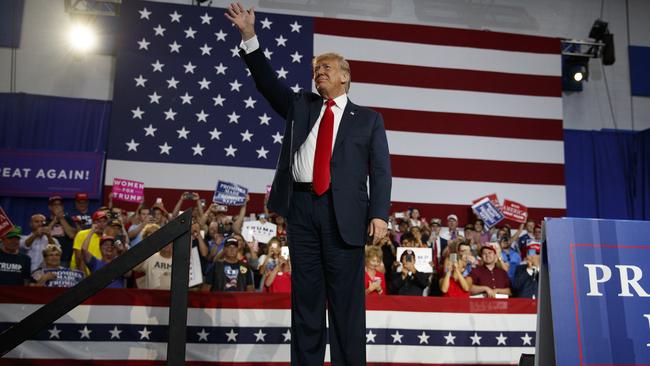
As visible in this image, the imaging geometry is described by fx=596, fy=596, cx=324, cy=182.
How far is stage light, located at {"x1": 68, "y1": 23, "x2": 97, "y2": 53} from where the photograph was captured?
947cm

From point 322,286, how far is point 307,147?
56cm

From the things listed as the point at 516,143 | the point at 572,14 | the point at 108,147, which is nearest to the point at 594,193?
the point at 516,143

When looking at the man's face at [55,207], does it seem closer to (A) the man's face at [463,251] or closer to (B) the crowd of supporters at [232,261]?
(B) the crowd of supporters at [232,261]

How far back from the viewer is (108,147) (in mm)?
8508

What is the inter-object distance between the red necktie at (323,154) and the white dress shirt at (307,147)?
24mm

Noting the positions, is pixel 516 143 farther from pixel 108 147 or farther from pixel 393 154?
pixel 108 147

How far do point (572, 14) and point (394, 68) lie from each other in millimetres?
4106

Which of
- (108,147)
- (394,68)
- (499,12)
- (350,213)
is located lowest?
(350,213)

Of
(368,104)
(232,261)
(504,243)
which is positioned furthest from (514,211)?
(232,261)

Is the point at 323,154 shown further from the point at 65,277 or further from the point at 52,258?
the point at 52,258

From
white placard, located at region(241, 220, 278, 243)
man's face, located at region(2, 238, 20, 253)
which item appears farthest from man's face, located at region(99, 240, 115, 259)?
white placard, located at region(241, 220, 278, 243)

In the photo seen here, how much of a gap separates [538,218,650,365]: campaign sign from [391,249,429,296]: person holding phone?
3155mm

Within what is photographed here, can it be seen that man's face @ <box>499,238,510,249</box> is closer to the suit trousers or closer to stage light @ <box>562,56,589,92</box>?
stage light @ <box>562,56,589,92</box>

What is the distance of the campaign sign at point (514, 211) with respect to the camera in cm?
873
